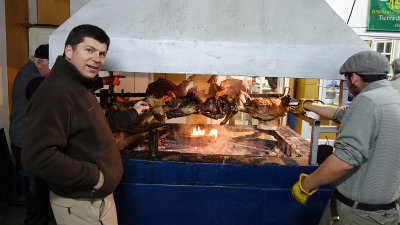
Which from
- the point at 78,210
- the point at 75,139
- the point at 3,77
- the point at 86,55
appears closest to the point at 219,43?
the point at 86,55

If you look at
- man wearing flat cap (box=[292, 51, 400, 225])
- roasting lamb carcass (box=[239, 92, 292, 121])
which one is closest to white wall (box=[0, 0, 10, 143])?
roasting lamb carcass (box=[239, 92, 292, 121])

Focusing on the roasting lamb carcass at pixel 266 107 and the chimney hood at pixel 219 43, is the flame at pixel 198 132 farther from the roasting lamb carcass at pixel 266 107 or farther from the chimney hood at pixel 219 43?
the chimney hood at pixel 219 43

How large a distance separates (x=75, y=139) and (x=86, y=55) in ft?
1.66

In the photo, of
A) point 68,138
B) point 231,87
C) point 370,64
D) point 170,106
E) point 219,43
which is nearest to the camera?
point 68,138

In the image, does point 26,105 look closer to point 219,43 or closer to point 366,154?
point 219,43

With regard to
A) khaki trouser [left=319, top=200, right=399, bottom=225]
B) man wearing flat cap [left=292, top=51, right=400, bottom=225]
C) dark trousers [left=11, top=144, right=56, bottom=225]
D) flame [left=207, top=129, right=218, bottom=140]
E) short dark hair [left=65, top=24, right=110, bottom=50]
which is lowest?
dark trousers [left=11, top=144, right=56, bottom=225]

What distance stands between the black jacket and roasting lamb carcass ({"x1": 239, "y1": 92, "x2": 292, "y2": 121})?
1.72 metres

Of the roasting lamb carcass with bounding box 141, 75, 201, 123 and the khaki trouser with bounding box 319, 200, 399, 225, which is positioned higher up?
the roasting lamb carcass with bounding box 141, 75, 201, 123

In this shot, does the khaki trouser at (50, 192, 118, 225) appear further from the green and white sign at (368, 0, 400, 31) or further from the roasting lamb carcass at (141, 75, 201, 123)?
the green and white sign at (368, 0, 400, 31)

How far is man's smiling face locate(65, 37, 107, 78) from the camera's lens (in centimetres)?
170

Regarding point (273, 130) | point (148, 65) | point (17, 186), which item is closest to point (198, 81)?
point (273, 130)

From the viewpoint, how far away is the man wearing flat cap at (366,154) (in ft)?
5.64

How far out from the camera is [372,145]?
5.90ft

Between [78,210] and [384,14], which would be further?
[384,14]
